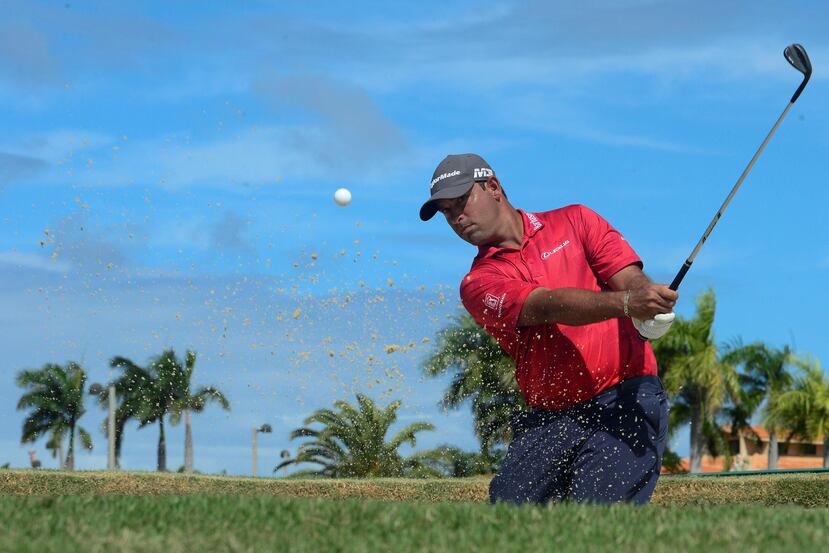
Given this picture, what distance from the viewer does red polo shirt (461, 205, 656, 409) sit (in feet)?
22.6

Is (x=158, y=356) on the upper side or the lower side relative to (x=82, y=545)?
upper

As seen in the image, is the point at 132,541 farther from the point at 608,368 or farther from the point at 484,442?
the point at 484,442

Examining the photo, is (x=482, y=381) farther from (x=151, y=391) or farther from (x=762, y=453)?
(x=762, y=453)

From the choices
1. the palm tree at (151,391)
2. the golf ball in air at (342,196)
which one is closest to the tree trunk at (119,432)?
the palm tree at (151,391)

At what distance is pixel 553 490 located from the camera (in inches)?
286

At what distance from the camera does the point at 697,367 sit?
59312mm

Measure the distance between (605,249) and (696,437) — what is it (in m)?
56.3

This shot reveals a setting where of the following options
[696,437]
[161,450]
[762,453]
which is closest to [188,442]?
[161,450]

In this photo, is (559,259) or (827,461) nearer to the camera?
(559,259)

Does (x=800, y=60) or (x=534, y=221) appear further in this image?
(x=800, y=60)

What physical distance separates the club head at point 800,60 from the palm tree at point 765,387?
62.7 meters

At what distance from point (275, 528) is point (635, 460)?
270 cm

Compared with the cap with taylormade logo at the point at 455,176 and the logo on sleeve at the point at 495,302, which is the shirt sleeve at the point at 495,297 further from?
the cap with taylormade logo at the point at 455,176

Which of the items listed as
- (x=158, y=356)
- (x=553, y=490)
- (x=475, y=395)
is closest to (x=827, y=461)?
(x=475, y=395)
